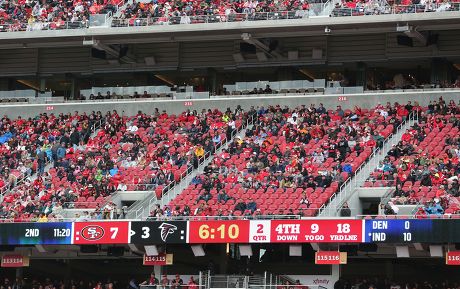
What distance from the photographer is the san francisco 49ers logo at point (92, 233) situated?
36344mm

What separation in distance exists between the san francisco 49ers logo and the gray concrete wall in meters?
10.8

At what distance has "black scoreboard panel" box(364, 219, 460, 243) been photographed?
33.4m

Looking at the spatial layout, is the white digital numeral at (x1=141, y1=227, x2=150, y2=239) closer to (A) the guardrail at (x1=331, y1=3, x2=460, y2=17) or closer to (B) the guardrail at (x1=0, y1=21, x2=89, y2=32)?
(A) the guardrail at (x1=331, y1=3, x2=460, y2=17)

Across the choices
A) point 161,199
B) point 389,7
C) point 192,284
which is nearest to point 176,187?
point 161,199

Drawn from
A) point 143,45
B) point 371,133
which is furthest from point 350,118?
point 143,45

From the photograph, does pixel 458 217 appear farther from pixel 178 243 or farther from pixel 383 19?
pixel 383 19

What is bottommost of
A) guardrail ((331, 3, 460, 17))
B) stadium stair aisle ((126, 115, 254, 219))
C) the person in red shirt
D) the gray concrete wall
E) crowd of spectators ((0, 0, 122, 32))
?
A: the person in red shirt

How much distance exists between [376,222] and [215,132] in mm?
10540

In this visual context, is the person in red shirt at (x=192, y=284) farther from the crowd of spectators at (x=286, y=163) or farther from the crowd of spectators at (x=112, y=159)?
the crowd of spectators at (x=112, y=159)

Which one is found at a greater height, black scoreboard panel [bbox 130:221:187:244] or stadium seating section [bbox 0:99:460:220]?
stadium seating section [bbox 0:99:460:220]

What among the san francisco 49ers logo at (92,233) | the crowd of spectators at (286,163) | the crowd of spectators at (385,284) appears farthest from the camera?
the crowd of spectators at (286,163)

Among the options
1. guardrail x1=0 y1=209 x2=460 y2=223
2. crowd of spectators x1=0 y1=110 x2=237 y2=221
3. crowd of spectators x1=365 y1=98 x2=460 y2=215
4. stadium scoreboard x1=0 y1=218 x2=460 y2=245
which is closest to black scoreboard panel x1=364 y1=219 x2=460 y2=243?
stadium scoreboard x1=0 y1=218 x2=460 y2=245

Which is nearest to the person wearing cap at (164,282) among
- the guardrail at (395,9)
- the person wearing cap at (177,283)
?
the person wearing cap at (177,283)

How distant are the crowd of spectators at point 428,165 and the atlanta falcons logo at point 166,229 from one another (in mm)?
6144
